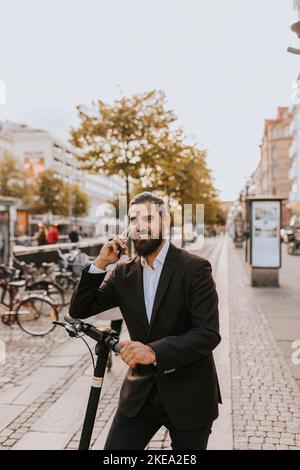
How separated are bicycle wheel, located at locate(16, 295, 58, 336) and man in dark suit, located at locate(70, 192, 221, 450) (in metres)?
6.11

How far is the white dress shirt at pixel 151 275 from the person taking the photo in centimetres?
234

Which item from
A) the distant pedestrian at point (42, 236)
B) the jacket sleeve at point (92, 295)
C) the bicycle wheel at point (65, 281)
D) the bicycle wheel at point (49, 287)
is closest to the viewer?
the jacket sleeve at point (92, 295)

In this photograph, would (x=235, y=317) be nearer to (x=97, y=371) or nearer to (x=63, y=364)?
(x=63, y=364)

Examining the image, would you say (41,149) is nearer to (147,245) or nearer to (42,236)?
(42,236)

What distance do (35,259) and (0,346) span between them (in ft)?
27.9

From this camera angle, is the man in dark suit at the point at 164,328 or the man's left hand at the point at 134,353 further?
the man in dark suit at the point at 164,328

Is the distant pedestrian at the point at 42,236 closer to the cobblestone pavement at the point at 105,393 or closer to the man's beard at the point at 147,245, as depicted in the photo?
the cobblestone pavement at the point at 105,393

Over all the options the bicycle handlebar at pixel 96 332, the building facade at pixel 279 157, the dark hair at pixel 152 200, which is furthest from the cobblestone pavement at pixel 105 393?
the building facade at pixel 279 157

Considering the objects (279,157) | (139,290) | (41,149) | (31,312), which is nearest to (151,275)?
(139,290)

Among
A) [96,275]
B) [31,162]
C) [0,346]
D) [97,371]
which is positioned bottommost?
[0,346]

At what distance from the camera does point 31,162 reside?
71.4 m

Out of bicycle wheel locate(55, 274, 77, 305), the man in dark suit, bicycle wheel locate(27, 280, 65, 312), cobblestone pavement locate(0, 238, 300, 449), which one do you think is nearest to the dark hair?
the man in dark suit

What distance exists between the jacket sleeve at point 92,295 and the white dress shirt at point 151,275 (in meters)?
0.05
